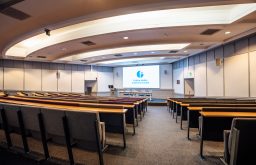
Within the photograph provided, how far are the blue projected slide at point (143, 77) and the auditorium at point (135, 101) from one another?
360 cm

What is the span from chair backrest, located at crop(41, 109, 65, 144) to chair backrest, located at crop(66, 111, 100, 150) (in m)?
0.14

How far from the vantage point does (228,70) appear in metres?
7.26

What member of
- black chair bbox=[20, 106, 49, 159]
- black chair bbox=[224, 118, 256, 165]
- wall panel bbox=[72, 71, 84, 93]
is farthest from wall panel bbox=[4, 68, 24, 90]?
black chair bbox=[224, 118, 256, 165]

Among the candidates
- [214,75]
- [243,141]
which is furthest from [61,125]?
[214,75]

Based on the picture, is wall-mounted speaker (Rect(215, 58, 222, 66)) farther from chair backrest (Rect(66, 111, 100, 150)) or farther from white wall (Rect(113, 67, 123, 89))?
white wall (Rect(113, 67, 123, 89))

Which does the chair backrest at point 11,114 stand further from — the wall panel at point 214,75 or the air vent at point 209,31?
the wall panel at point 214,75

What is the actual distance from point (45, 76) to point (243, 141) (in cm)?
1310

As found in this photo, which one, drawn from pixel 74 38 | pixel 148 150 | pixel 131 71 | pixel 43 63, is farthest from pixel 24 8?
pixel 131 71

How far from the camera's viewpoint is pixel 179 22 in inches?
192

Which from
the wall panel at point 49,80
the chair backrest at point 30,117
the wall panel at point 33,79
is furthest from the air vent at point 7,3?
the wall panel at point 49,80

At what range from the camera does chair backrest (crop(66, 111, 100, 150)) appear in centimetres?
201

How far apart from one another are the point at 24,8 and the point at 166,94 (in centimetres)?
1245

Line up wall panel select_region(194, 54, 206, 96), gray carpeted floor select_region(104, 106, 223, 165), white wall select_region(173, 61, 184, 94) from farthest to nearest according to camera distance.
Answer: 1. white wall select_region(173, 61, 184, 94)
2. wall panel select_region(194, 54, 206, 96)
3. gray carpeted floor select_region(104, 106, 223, 165)

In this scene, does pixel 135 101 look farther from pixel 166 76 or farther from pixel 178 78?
pixel 166 76
